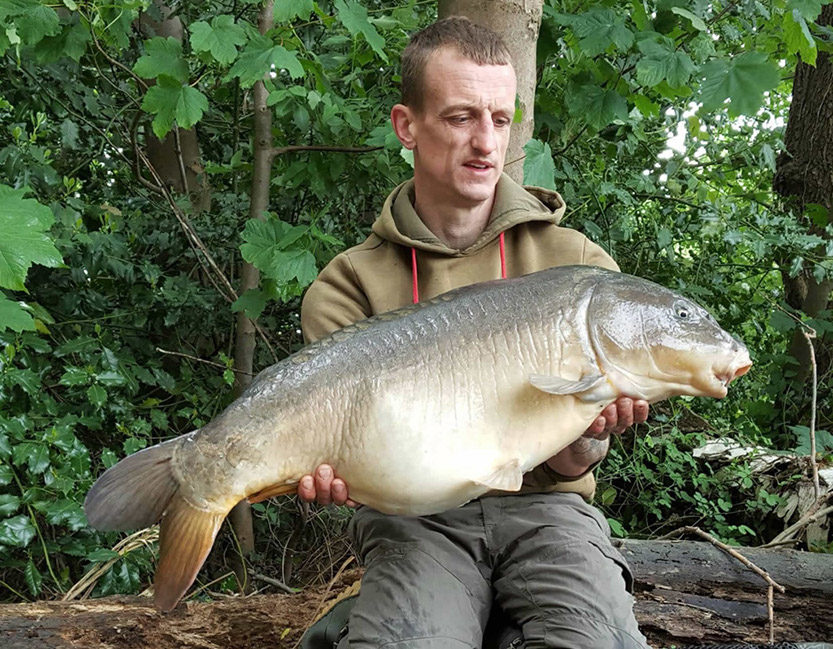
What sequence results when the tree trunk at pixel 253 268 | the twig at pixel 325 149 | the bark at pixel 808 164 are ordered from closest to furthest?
the twig at pixel 325 149 → the tree trunk at pixel 253 268 → the bark at pixel 808 164

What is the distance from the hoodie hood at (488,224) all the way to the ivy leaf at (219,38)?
0.79 m

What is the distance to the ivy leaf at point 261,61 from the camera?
9.45ft

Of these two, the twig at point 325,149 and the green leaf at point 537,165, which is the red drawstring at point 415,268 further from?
the twig at point 325,149

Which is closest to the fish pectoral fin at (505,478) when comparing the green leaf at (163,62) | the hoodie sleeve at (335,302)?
the hoodie sleeve at (335,302)

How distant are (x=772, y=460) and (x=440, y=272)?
2.69 m

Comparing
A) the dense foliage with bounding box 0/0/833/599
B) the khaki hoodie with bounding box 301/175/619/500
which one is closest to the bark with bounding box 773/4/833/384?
the dense foliage with bounding box 0/0/833/599

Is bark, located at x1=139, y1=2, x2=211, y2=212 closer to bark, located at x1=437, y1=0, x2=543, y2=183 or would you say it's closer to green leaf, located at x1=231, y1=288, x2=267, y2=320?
green leaf, located at x1=231, y1=288, x2=267, y2=320

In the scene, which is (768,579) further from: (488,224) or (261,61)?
(261,61)

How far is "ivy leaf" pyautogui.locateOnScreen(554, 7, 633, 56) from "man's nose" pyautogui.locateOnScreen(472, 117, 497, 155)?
866 millimetres

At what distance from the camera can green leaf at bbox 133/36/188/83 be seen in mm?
3047

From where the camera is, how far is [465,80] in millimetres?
→ 2473

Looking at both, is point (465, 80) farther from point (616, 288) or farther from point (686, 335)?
point (686, 335)

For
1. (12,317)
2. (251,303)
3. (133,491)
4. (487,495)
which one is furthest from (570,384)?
(251,303)

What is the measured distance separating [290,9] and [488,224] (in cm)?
94
